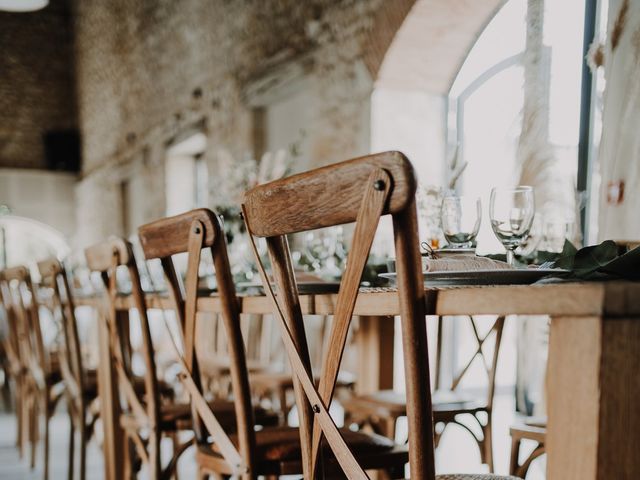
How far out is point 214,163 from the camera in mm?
6887

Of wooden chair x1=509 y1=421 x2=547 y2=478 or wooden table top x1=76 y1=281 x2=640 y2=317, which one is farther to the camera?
wooden chair x1=509 y1=421 x2=547 y2=478

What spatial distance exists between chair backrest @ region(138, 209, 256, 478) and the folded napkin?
0.42 metres

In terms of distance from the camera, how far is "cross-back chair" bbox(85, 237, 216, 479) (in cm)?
177

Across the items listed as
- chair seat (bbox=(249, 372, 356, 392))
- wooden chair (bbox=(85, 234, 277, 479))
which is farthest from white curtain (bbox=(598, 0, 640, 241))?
wooden chair (bbox=(85, 234, 277, 479))

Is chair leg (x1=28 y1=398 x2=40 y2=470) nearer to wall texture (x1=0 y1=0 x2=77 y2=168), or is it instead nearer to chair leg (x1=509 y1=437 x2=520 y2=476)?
chair leg (x1=509 y1=437 x2=520 y2=476)

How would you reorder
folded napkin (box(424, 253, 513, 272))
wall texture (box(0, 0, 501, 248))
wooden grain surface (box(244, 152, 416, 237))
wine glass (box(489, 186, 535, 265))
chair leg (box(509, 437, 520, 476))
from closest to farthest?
wooden grain surface (box(244, 152, 416, 237)) < folded napkin (box(424, 253, 513, 272)) < wine glass (box(489, 186, 535, 265)) < chair leg (box(509, 437, 520, 476)) < wall texture (box(0, 0, 501, 248))

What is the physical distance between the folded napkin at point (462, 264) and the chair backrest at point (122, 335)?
91cm

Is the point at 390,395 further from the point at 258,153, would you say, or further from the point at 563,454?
the point at 258,153

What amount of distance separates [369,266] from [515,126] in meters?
2.65

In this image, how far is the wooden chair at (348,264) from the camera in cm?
84

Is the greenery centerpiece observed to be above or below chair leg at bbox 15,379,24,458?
above

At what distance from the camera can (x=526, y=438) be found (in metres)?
1.78

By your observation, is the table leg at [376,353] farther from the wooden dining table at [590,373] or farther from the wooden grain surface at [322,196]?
the wooden dining table at [590,373]

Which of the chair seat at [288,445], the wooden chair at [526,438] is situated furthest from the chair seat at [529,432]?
the chair seat at [288,445]
